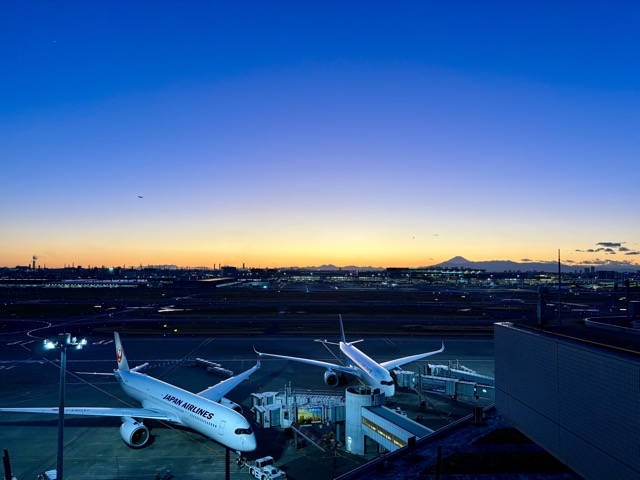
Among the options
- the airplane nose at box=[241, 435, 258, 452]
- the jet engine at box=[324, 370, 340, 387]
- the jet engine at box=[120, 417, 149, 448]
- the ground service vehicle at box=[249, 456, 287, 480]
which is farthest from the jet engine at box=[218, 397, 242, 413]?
the jet engine at box=[324, 370, 340, 387]

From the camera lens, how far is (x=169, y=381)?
6256 cm

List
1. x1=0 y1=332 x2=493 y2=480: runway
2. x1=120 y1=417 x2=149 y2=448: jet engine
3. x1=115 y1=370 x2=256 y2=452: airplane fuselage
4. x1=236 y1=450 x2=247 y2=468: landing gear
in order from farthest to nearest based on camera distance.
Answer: x1=120 y1=417 x2=149 y2=448: jet engine
x1=0 y1=332 x2=493 y2=480: runway
x1=236 y1=450 x2=247 y2=468: landing gear
x1=115 y1=370 x2=256 y2=452: airplane fuselage

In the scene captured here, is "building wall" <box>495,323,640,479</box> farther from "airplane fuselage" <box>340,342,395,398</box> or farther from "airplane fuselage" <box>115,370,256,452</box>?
"airplane fuselage" <box>115,370,256,452</box>

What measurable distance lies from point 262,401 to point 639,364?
37875mm

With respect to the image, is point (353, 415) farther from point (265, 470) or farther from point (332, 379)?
point (332, 379)

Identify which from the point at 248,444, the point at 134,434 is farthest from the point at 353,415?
the point at 134,434

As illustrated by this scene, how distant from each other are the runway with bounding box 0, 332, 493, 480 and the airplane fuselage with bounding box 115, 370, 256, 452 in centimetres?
218

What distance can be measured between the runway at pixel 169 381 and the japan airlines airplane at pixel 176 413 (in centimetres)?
183

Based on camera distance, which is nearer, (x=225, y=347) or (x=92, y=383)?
(x=92, y=383)

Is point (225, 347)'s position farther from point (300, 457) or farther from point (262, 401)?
point (300, 457)

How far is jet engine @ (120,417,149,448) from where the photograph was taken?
40306 millimetres

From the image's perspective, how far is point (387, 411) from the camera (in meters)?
40.4

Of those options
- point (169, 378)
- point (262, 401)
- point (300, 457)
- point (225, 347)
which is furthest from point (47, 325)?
point (300, 457)

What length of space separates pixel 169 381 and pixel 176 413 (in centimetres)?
2136
